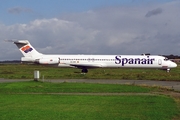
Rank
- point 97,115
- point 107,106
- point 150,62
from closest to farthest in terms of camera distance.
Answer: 1. point 97,115
2. point 107,106
3. point 150,62

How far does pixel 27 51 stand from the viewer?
50.2 metres

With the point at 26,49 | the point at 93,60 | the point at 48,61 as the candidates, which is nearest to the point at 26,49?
the point at 26,49

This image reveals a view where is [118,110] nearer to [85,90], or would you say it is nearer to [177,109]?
[177,109]

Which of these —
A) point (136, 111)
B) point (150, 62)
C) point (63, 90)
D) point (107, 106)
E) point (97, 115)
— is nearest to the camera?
point (97, 115)

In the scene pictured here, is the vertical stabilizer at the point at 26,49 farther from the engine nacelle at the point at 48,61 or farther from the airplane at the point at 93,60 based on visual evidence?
the engine nacelle at the point at 48,61

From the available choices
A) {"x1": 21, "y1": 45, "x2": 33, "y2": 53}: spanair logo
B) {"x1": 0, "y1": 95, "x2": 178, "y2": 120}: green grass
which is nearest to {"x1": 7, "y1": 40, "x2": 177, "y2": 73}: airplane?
{"x1": 21, "y1": 45, "x2": 33, "y2": 53}: spanair logo

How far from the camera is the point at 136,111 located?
462 inches

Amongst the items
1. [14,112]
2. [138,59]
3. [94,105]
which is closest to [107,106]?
[94,105]

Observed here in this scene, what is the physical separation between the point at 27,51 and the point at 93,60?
1054cm

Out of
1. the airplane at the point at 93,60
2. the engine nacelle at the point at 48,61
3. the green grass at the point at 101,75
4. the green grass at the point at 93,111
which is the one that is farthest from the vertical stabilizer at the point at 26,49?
the green grass at the point at 93,111

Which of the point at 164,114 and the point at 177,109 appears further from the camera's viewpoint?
the point at 177,109

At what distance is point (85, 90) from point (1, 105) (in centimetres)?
769

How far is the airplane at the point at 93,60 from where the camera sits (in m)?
48.6

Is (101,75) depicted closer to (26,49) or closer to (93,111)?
(26,49)
